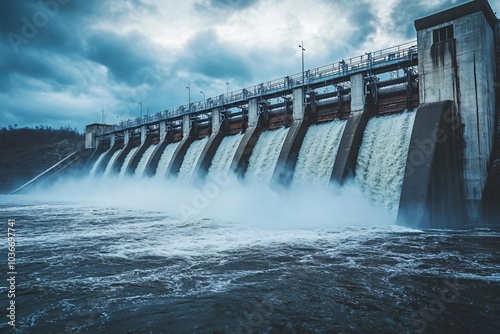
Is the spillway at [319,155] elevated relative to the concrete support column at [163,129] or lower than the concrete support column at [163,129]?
lower

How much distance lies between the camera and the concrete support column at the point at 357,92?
1744 centimetres

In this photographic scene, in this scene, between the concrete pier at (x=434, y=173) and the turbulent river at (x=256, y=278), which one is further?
the concrete pier at (x=434, y=173)

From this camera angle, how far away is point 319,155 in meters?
17.2

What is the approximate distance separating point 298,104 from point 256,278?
1624cm

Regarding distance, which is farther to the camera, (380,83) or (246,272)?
(380,83)

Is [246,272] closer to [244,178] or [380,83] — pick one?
[244,178]

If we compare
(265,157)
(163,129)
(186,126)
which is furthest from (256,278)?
(163,129)

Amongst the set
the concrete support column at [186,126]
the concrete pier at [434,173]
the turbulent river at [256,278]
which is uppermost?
the concrete support column at [186,126]

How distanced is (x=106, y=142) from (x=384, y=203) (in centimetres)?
4048

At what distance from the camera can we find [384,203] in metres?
13.1

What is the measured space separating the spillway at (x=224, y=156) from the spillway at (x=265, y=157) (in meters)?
1.81

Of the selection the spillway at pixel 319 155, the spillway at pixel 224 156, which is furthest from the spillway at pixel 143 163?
the spillway at pixel 319 155

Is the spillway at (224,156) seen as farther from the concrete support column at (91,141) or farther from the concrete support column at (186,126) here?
the concrete support column at (91,141)

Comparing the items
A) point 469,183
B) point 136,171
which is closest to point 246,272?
point 469,183
